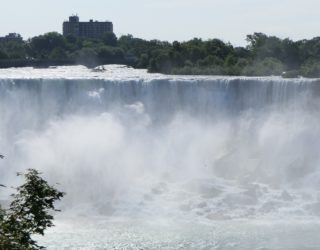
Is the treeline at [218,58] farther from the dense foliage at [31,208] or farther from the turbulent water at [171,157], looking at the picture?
the dense foliage at [31,208]

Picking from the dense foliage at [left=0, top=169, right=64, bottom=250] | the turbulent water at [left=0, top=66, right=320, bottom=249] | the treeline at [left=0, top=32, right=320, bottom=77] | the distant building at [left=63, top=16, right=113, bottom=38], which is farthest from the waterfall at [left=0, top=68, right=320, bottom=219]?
the distant building at [left=63, top=16, right=113, bottom=38]

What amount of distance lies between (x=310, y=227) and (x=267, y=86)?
8464mm

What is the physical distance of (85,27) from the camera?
96750 mm

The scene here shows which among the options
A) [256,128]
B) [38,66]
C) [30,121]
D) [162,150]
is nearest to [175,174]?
[162,150]

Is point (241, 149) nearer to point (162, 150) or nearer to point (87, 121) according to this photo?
point (162, 150)

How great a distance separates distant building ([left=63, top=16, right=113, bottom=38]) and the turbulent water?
69.5m

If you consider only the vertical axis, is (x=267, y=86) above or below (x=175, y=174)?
above

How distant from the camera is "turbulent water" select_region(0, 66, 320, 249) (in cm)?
1775

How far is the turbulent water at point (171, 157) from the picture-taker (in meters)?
17.8

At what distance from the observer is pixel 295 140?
2478cm

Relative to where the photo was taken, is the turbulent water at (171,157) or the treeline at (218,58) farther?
the treeline at (218,58)

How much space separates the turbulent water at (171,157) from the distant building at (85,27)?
6945 centimetres

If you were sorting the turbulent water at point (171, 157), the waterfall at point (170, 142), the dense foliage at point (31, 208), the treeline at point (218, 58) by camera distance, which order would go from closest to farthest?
1. the dense foliage at point (31, 208)
2. the turbulent water at point (171, 157)
3. the waterfall at point (170, 142)
4. the treeline at point (218, 58)

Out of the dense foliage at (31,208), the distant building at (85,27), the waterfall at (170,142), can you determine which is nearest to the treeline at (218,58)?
the waterfall at (170,142)
